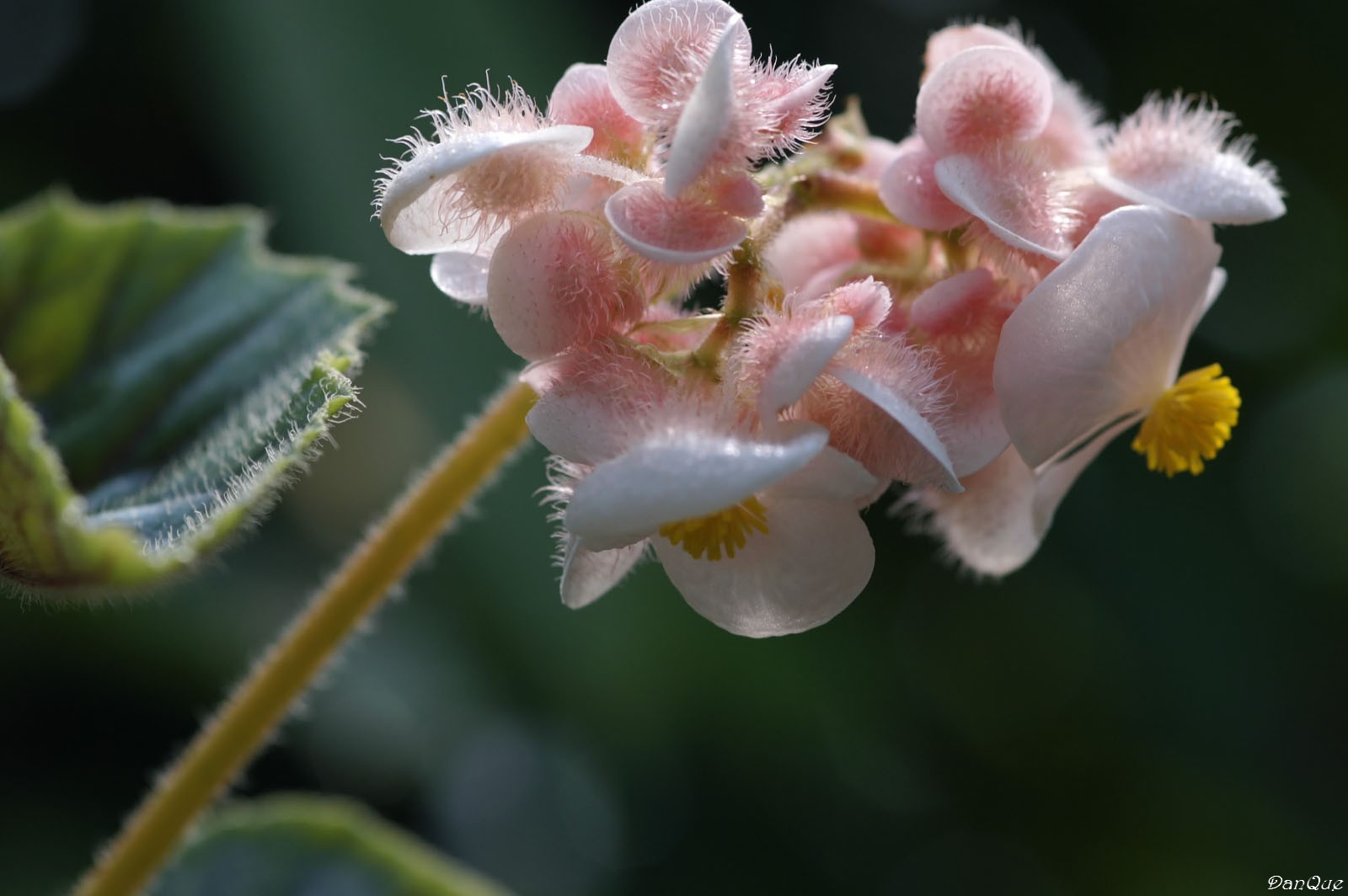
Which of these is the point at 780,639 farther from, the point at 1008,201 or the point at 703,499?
the point at 703,499

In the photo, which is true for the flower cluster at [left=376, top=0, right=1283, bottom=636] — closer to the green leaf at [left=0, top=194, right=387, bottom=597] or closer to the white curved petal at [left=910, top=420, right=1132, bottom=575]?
the white curved petal at [left=910, top=420, right=1132, bottom=575]

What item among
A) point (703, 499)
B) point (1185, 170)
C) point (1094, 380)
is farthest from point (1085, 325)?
point (703, 499)

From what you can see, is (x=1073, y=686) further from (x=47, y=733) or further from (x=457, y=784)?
(x=47, y=733)

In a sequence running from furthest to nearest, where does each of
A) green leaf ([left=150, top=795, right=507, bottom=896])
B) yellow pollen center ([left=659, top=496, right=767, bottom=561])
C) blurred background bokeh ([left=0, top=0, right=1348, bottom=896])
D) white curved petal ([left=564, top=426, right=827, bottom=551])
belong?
blurred background bokeh ([left=0, top=0, right=1348, bottom=896]) < green leaf ([left=150, top=795, right=507, bottom=896]) < yellow pollen center ([left=659, top=496, right=767, bottom=561]) < white curved petal ([left=564, top=426, right=827, bottom=551])

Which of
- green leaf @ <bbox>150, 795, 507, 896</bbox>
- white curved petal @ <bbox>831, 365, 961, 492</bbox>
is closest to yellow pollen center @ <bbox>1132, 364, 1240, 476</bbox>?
white curved petal @ <bbox>831, 365, 961, 492</bbox>

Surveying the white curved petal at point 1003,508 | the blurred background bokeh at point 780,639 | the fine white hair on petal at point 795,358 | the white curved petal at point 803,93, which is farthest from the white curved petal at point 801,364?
the blurred background bokeh at point 780,639

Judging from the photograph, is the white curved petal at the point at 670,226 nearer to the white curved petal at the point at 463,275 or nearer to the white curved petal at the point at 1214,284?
the white curved petal at the point at 463,275

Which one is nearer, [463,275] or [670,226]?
[670,226]
